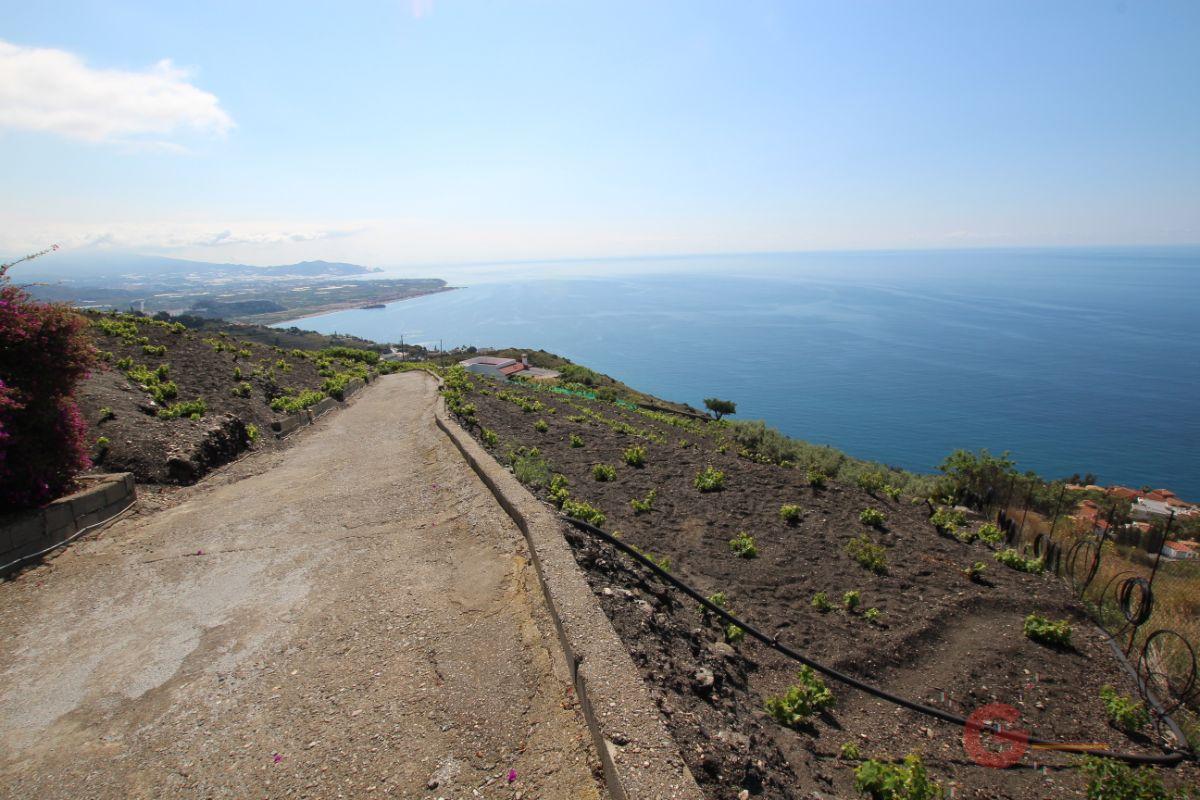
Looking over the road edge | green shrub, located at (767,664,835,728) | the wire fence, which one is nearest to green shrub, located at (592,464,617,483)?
the road edge

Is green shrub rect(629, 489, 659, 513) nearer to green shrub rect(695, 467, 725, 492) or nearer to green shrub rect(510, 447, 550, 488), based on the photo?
green shrub rect(695, 467, 725, 492)

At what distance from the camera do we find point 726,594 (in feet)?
22.5

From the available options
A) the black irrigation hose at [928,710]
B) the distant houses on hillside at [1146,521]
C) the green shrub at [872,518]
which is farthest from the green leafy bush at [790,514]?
the distant houses on hillside at [1146,521]

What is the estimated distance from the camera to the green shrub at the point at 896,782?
10.8 feet

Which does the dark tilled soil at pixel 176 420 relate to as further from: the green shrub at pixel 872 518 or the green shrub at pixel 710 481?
the green shrub at pixel 872 518

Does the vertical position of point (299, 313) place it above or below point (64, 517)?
above

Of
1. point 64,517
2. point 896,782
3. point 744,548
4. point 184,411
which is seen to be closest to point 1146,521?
point 744,548

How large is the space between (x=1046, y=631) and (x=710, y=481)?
5.17 metres

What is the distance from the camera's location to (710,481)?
10.4 metres

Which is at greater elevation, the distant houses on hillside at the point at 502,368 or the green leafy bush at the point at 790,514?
the green leafy bush at the point at 790,514

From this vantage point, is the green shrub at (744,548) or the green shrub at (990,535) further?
the green shrub at (990,535)

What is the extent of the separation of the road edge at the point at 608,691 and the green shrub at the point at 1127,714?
5447 millimetres

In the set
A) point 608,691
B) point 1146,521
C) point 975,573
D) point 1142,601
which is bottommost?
point 1146,521

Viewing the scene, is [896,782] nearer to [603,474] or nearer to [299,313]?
[603,474]
